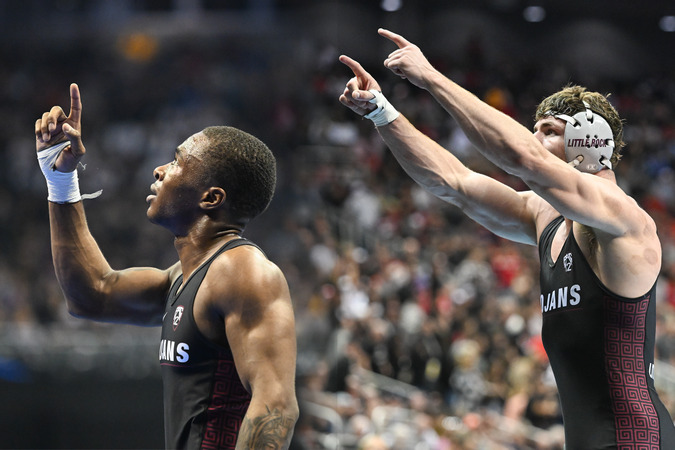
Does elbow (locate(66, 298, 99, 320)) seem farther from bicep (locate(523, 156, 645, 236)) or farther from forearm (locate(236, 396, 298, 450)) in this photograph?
bicep (locate(523, 156, 645, 236))

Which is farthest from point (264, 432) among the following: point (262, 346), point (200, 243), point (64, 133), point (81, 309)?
point (64, 133)

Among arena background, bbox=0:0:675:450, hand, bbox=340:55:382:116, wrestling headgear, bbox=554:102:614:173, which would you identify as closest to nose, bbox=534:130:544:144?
wrestling headgear, bbox=554:102:614:173

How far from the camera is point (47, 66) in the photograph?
15.6 m

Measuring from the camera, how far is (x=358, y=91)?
344 centimetres

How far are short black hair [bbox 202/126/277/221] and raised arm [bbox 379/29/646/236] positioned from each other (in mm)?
753

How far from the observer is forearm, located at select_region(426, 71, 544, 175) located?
2846 millimetres

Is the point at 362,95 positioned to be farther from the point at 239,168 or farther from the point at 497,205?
the point at 497,205

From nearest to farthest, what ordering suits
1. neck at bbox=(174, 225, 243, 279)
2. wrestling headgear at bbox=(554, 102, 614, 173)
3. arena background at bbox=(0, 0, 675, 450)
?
neck at bbox=(174, 225, 243, 279) → wrestling headgear at bbox=(554, 102, 614, 173) → arena background at bbox=(0, 0, 675, 450)

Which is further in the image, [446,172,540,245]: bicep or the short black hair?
[446,172,540,245]: bicep

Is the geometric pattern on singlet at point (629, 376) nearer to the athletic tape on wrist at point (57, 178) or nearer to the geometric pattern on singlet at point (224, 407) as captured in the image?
the geometric pattern on singlet at point (224, 407)

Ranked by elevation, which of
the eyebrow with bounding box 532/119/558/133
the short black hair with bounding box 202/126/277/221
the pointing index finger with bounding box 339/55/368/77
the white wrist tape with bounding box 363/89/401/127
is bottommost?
the short black hair with bounding box 202/126/277/221

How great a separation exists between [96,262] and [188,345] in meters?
0.93

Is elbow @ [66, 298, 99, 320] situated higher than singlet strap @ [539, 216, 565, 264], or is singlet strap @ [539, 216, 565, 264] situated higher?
singlet strap @ [539, 216, 565, 264]

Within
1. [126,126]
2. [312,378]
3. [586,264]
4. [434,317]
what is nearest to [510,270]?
[434,317]
